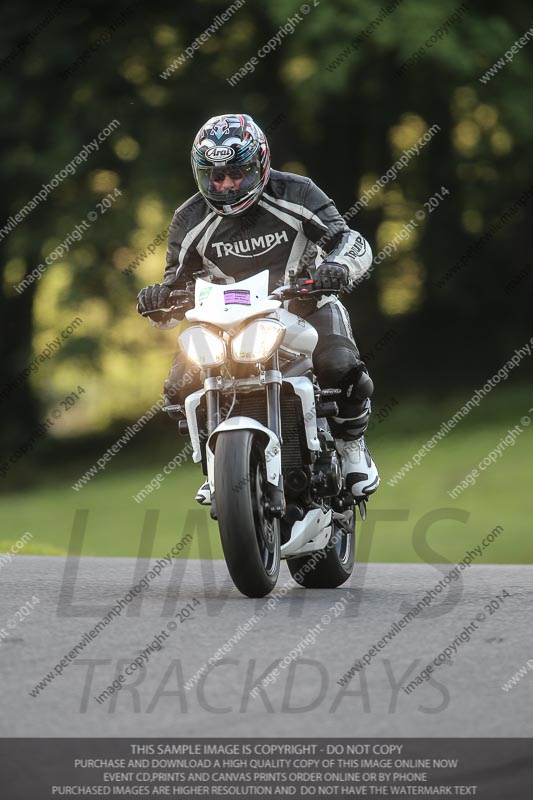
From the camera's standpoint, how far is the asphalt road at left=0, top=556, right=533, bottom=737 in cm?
403

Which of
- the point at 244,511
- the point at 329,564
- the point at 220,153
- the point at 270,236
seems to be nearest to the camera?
the point at 244,511

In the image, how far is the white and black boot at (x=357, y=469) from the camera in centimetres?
692

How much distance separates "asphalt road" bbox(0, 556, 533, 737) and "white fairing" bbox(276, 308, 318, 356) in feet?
4.00

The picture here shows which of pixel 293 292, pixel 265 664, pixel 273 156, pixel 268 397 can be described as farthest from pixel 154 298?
pixel 273 156

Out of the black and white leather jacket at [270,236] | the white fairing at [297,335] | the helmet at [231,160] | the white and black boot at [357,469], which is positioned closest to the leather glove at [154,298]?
the black and white leather jacket at [270,236]

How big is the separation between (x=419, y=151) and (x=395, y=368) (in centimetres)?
328

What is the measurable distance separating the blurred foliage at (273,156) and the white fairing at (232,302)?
34.6ft

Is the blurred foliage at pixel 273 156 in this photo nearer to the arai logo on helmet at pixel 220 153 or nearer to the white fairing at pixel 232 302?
the arai logo on helmet at pixel 220 153

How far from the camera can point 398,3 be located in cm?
1609

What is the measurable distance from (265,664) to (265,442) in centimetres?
147

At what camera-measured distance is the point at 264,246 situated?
673cm

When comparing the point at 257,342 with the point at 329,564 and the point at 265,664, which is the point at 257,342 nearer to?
the point at 329,564

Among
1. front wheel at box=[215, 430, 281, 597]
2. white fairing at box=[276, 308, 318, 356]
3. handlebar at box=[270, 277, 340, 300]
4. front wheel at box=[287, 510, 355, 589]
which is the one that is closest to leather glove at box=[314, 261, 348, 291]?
handlebar at box=[270, 277, 340, 300]
